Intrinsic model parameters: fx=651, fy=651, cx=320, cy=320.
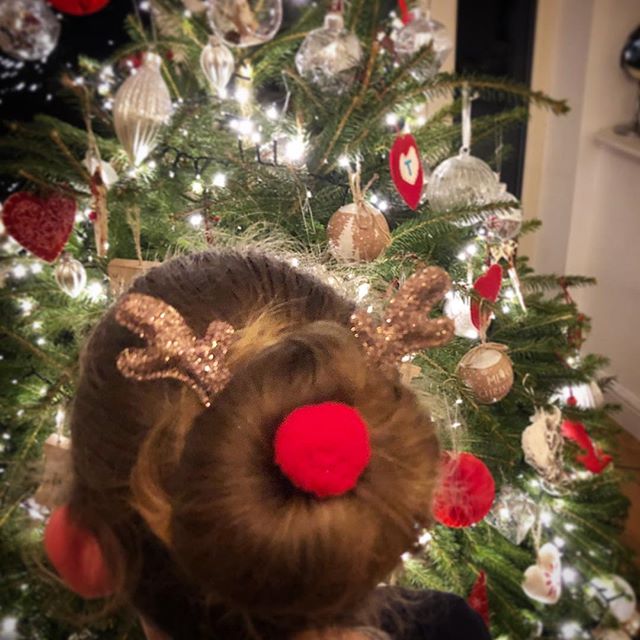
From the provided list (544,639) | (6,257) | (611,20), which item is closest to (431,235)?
(6,257)

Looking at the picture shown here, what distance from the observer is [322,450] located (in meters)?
0.39

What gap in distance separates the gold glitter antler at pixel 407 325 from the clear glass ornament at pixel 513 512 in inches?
27.4

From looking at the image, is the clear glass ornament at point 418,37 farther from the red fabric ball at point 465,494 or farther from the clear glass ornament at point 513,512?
the clear glass ornament at point 513,512

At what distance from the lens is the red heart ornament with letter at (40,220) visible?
0.79 m

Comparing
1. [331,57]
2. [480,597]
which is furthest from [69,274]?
[480,597]

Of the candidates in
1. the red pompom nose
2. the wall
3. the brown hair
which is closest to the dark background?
the wall

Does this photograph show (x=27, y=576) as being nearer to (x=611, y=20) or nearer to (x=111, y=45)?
(x=111, y=45)

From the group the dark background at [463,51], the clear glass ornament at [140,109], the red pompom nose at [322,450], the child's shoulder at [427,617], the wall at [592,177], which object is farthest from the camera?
the wall at [592,177]

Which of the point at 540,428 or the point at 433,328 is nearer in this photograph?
the point at 433,328

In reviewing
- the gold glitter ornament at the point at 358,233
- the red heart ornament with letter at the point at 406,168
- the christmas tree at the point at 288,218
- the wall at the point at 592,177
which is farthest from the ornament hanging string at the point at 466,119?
the wall at the point at 592,177

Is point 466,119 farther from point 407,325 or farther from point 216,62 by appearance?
point 407,325

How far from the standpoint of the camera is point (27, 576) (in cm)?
97

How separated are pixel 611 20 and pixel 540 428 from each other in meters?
1.51

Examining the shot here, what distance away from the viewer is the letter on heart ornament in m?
1.11
